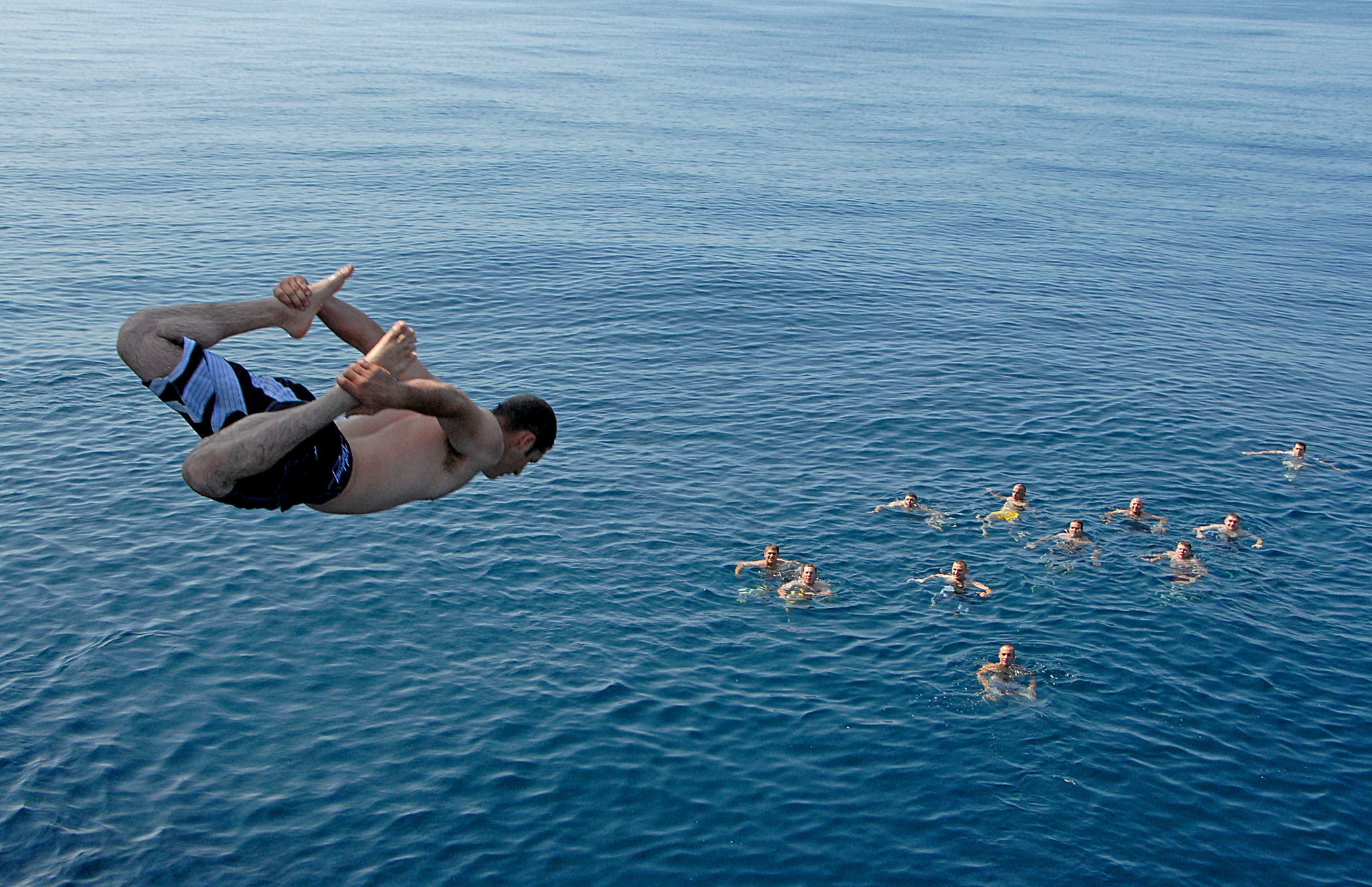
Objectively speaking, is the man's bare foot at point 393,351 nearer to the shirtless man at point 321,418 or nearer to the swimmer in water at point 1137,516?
the shirtless man at point 321,418

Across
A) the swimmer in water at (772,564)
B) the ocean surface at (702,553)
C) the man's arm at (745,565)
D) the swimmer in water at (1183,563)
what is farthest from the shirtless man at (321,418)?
the swimmer in water at (1183,563)

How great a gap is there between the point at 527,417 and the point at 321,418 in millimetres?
2007

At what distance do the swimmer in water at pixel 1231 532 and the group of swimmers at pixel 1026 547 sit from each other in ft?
0.05

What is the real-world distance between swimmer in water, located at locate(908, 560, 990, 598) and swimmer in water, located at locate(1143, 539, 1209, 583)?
14.8ft

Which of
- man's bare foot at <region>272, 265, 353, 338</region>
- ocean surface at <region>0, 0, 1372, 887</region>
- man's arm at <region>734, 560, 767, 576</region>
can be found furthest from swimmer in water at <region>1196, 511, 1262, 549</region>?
man's bare foot at <region>272, 265, 353, 338</region>

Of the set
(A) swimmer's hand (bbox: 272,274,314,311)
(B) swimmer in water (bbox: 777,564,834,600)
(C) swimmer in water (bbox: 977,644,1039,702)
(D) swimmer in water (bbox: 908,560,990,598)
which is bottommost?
(C) swimmer in water (bbox: 977,644,1039,702)

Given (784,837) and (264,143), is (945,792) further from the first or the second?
(264,143)

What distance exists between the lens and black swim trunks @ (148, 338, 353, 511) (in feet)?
24.6

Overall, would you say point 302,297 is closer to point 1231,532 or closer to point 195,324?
point 195,324

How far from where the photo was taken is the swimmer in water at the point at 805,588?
23594 millimetres

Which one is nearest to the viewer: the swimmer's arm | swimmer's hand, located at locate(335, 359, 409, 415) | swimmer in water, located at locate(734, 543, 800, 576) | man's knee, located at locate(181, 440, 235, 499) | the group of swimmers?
swimmer's hand, located at locate(335, 359, 409, 415)

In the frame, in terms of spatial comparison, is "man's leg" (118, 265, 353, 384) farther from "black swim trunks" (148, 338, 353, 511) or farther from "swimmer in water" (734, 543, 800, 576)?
"swimmer in water" (734, 543, 800, 576)

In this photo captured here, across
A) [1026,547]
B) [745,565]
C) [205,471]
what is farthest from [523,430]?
[1026,547]

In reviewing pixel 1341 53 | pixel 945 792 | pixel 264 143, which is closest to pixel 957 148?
pixel 264 143
